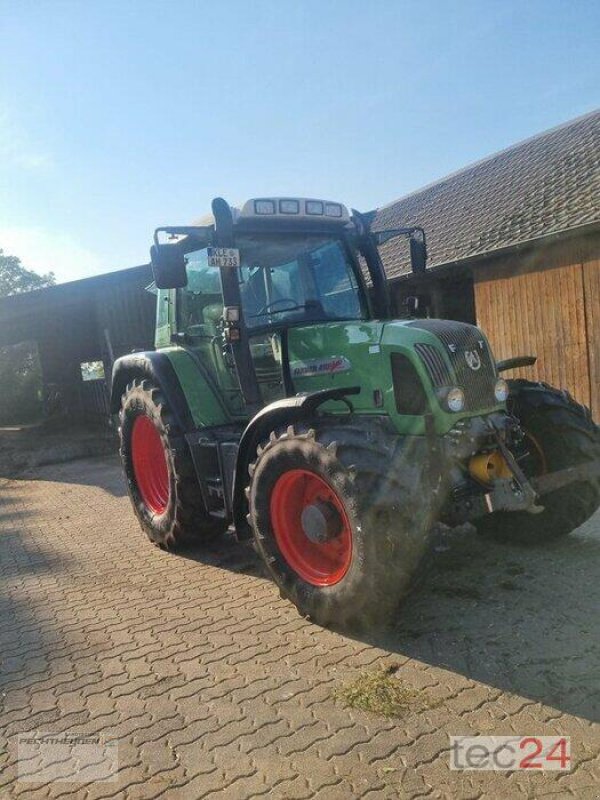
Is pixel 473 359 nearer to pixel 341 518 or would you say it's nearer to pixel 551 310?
pixel 341 518

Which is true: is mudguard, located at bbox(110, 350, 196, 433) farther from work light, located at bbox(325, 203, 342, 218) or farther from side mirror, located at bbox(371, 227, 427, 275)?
side mirror, located at bbox(371, 227, 427, 275)

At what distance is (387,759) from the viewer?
2.43m

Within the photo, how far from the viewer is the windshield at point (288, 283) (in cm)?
452

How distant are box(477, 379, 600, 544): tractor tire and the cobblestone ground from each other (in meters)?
0.18

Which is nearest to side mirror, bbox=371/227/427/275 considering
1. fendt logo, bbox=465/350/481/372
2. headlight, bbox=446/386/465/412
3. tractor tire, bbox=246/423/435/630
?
fendt logo, bbox=465/350/481/372

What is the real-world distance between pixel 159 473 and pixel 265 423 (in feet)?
7.07

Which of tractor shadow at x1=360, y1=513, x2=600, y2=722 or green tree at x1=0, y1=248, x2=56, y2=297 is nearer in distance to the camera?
tractor shadow at x1=360, y1=513, x2=600, y2=722

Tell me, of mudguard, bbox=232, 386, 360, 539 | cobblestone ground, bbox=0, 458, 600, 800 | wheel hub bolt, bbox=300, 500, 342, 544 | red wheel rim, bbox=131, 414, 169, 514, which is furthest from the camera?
red wheel rim, bbox=131, 414, 169, 514

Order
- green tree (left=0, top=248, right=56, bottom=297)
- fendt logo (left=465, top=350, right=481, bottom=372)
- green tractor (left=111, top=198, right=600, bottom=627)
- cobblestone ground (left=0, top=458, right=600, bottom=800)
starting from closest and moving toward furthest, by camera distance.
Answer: cobblestone ground (left=0, top=458, right=600, bottom=800)
green tractor (left=111, top=198, right=600, bottom=627)
fendt logo (left=465, top=350, right=481, bottom=372)
green tree (left=0, top=248, right=56, bottom=297)

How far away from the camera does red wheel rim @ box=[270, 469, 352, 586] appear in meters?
3.57

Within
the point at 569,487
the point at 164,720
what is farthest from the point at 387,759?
the point at 569,487

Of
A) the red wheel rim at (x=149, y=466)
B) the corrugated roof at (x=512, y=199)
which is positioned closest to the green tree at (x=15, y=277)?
the corrugated roof at (x=512, y=199)

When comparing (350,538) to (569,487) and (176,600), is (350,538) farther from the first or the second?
(569,487)

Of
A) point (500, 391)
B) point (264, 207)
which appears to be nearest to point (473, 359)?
point (500, 391)
